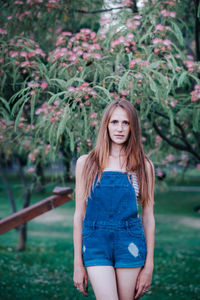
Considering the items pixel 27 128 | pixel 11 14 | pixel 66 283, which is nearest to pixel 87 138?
pixel 27 128

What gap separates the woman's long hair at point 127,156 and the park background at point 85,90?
0.43 m

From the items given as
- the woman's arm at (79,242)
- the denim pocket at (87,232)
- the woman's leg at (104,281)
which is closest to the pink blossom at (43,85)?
the woman's arm at (79,242)

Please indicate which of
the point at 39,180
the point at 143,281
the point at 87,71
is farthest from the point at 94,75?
the point at 39,180

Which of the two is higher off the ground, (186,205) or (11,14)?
(11,14)

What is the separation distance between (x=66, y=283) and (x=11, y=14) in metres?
2.85

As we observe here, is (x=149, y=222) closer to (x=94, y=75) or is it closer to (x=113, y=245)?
(x=113, y=245)

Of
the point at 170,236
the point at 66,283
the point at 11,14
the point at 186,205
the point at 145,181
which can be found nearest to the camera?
the point at 145,181

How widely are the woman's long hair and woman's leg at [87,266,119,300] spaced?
38 cm

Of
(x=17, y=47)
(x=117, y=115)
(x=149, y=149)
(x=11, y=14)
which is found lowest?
(x=149, y=149)

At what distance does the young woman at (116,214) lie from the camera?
1.91m

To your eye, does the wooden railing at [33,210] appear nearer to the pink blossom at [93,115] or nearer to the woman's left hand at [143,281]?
the pink blossom at [93,115]

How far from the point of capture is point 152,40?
2984 millimetres

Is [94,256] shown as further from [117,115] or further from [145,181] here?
[117,115]

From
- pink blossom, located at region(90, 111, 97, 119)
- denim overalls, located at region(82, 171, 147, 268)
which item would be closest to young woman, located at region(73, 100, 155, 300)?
denim overalls, located at region(82, 171, 147, 268)
